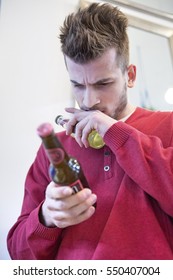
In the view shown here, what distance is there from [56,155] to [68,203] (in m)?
0.10

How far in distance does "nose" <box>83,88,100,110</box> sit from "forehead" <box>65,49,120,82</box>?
3cm

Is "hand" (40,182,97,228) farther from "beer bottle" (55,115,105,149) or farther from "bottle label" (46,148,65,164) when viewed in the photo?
"beer bottle" (55,115,105,149)

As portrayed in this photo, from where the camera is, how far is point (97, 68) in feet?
1.93

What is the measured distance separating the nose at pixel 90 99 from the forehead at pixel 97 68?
0.10ft

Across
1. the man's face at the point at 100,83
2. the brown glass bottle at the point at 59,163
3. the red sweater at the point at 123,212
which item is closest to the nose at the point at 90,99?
the man's face at the point at 100,83

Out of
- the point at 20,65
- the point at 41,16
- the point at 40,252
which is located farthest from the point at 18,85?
the point at 40,252

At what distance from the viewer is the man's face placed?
591 millimetres

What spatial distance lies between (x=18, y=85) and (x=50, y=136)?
0.76 metres

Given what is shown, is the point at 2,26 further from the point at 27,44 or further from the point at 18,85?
the point at 18,85

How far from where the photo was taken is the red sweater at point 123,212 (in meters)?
0.46

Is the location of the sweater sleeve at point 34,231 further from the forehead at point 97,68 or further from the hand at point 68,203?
the forehead at point 97,68

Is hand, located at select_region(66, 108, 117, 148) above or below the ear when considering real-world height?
below

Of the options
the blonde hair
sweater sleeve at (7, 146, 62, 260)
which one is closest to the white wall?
sweater sleeve at (7, 146, 62, 260)

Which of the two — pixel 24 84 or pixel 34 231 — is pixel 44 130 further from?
pixel 24 84
